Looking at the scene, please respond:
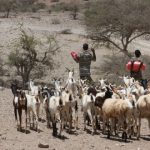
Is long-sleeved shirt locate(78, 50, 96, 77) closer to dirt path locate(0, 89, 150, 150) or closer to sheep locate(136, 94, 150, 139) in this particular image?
dirt path locate(0, 89, 150, 150)

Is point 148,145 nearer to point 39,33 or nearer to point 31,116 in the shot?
point 31,116

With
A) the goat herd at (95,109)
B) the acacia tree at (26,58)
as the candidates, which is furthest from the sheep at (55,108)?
the acacia tree at (26,58)

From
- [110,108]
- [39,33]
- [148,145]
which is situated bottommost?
[148,145]

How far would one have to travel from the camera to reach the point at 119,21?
111 ft

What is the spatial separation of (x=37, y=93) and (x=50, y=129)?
1953mm

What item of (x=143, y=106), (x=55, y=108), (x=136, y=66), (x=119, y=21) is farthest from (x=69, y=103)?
(x=119, y=21)

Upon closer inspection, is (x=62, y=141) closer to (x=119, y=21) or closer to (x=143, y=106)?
(x=143, y=106)

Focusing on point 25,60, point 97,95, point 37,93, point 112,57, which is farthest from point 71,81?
point 112,57

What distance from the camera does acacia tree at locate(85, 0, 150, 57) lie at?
3334 centimetres

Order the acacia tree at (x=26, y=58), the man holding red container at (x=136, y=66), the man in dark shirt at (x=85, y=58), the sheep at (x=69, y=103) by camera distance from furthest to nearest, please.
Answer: the acacia tree at (x=26, y=58) → the man in dark shirt at (x=85, y=58) → the man holding red container at (x=136, y=66) → the sheep at (x=69, y=103)

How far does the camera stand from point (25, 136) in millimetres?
13820

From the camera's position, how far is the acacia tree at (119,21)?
33344 millimetres

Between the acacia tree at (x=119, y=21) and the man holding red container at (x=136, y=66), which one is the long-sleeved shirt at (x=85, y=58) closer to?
the man holding red container at (x=136, y=66)

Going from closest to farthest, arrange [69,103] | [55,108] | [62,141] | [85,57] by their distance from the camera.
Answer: [62,141]
[55,108]
[69,103]
[85,57]
